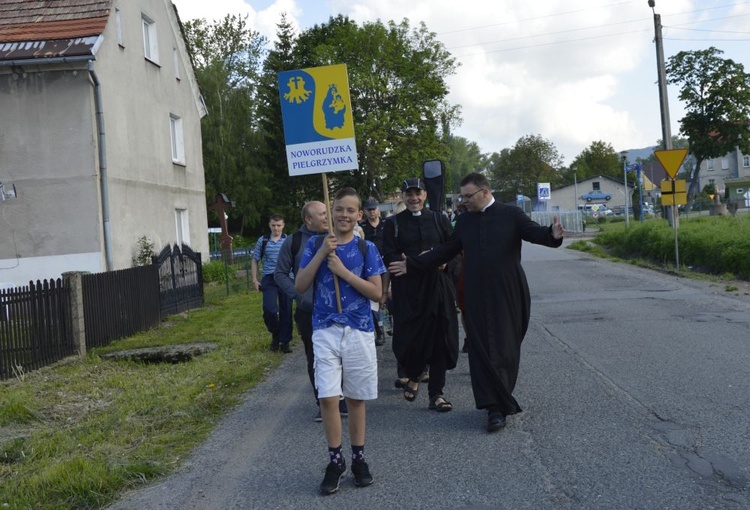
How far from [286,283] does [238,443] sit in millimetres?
1286

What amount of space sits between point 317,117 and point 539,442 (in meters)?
3.15

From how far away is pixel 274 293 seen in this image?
10.6m

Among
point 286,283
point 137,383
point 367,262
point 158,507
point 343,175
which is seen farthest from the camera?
point 343,175

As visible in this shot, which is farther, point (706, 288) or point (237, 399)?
point (706, 288)

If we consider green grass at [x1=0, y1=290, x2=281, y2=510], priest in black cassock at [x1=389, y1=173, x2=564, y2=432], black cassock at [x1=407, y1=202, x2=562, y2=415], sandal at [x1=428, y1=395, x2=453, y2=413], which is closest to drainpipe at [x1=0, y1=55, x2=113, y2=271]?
green grass at [x1=0, y1=290, x2=281, y2=510]

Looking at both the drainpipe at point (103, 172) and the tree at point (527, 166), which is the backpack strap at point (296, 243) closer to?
the drainpipe at point (103, 172)

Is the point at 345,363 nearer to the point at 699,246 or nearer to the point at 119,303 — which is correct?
the point at 119,303

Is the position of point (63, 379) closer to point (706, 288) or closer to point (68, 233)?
point (68, 233)

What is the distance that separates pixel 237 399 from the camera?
25.5 feet

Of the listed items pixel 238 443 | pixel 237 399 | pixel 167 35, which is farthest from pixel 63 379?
pixel 167 35

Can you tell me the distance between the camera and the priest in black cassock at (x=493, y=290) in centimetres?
604

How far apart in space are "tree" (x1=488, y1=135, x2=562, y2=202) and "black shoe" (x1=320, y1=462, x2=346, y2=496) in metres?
82.5

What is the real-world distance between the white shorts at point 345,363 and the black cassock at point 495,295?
1459 millimetres

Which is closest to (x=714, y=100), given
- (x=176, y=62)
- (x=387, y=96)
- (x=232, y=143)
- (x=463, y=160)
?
(x=387, y=96)
